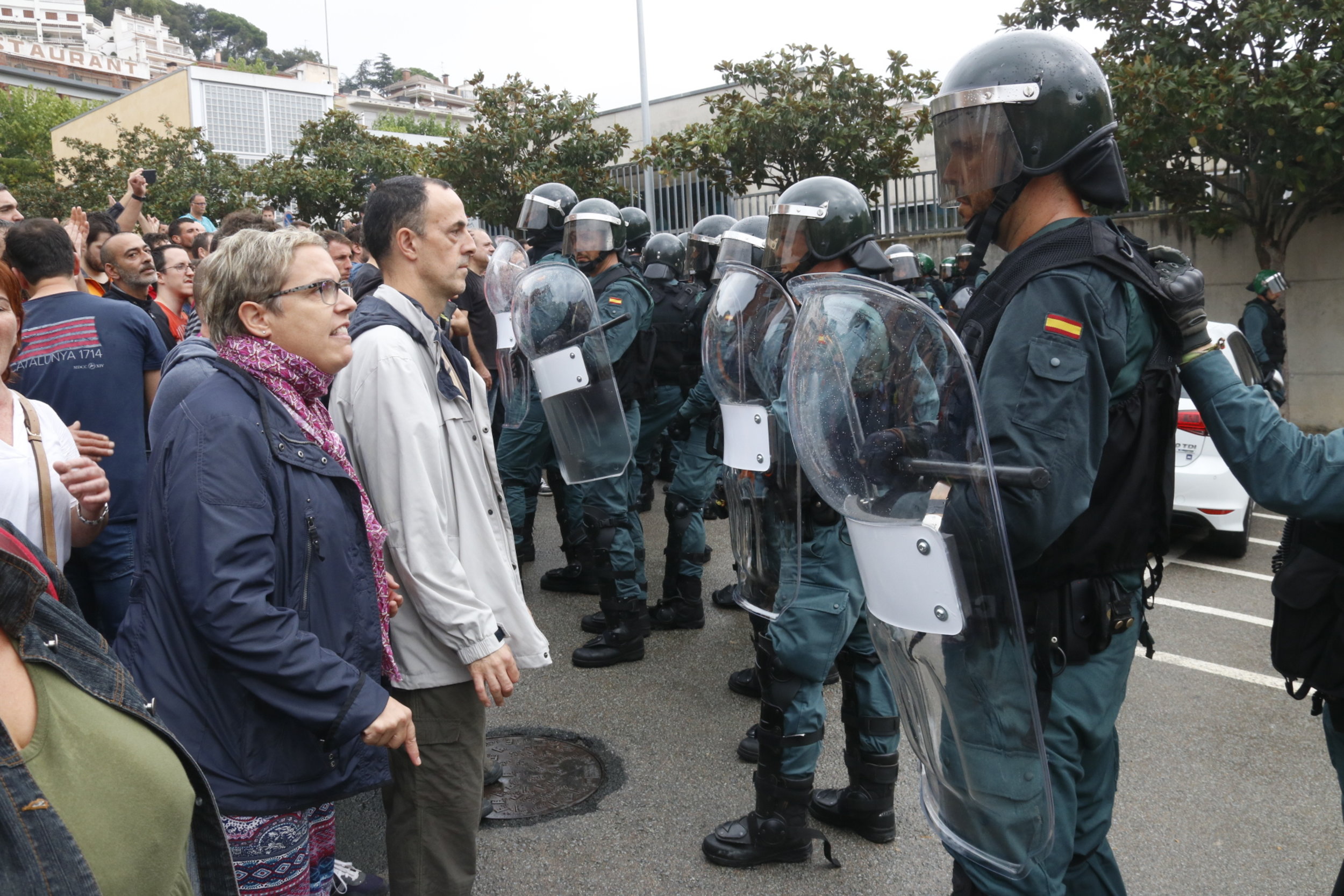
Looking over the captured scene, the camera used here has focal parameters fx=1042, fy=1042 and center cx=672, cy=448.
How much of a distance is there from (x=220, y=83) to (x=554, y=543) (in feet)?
153

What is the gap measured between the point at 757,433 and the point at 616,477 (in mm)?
2039

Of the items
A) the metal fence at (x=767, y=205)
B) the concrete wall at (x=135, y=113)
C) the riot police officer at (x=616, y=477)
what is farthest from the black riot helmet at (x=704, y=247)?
the concrete wall at (x=135, y=113)

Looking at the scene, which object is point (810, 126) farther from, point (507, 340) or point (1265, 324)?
point (507, 340)

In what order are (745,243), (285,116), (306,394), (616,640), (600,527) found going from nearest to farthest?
(306,394) < (745,243) < (616,640) < (600,527) < (285,116)

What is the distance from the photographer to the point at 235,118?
47.8 m

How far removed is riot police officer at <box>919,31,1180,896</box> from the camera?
6.27ft

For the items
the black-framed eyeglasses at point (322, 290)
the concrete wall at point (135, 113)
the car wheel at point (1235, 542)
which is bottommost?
the car wheel at point (1235, 542)

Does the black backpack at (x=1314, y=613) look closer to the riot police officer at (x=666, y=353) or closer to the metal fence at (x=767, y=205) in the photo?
the riot police officer at (x=666, y=353)

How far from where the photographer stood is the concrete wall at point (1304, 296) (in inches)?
455

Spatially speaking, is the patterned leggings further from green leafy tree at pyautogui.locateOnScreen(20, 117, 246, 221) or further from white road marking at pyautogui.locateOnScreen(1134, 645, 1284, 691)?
green leafy tree at pyautogui.locateOnScreen(20, 117, 246, 221)

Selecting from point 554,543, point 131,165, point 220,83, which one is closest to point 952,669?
point 554,543

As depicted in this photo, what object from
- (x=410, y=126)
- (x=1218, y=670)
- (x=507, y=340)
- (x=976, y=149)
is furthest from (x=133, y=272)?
(x=410, y=126)

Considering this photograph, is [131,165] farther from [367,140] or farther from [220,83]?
[220,83]

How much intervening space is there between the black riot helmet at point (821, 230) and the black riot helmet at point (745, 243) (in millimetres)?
775
